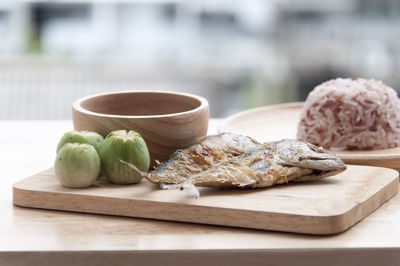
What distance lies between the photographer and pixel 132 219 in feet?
2.94

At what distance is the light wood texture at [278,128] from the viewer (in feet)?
3.71

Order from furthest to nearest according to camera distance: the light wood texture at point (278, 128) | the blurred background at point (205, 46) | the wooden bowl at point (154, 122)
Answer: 1. the blurred background at point (205, 46)
2. the light wood texture at point (278, 128)
3. the wooden bowl at point (154, 122)

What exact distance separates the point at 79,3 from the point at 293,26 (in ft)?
4.31

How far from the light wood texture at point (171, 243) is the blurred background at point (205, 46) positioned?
226 cm

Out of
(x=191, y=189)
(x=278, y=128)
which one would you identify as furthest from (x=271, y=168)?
(x=278, y=128)

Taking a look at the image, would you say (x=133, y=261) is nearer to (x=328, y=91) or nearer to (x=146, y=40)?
(x=328, y=91)

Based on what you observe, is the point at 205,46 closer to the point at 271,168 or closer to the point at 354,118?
the point at 354,118

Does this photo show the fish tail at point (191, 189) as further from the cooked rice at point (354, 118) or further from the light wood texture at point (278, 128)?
the cooked rice at point (354, 118)

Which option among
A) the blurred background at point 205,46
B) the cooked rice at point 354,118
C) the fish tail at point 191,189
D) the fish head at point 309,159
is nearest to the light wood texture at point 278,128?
the cooked rice at point 354,118

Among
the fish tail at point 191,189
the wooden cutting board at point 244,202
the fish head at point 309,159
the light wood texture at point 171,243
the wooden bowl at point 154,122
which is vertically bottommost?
the light wood texture at point 171,243

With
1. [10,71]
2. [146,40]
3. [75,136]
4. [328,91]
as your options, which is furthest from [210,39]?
[75,136]

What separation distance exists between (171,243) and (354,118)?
2.05 feet

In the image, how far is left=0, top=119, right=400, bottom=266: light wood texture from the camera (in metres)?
0.78

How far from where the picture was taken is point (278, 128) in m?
1.48
